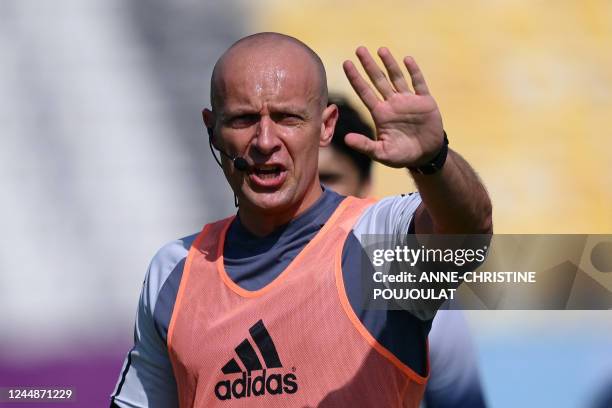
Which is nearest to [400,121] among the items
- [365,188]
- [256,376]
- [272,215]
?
[272,215]

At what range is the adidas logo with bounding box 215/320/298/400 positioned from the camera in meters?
1.93

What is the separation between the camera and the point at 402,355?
1.89 m

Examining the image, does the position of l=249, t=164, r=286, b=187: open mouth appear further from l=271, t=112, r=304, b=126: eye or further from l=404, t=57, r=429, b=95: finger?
l=404, t=57, r=429, b=95: finger

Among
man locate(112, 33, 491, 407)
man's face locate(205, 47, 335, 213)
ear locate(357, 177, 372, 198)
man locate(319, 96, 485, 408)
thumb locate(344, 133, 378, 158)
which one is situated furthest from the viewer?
ear locate(357, 177, 372, 198)

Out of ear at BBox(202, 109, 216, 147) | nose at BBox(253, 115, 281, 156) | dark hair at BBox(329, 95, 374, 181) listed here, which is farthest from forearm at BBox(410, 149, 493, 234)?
dark hair at BBox(329, 95, 374, 181)

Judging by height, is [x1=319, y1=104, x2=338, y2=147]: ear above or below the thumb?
above

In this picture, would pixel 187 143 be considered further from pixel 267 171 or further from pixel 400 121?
pixel 400 121

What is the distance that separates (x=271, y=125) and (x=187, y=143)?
48.5 inches

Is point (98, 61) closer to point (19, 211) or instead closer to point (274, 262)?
point (19, 211)

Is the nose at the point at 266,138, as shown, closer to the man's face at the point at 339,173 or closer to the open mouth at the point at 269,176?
the open mouth at the point at 269,176

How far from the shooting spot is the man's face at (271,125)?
78.6 inches

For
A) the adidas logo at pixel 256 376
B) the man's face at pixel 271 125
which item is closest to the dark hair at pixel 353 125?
the man's face at pixel 271 125

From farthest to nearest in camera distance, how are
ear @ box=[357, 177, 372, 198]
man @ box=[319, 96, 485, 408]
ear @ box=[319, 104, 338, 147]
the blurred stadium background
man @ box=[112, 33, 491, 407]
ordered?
ear @ box=[357, 177, 372, 198], the blurred stadium background, man @ box=[319, 96, 485, 408], ear @ box=[319, 104, 338, 147], man @ box=[112, 33, 491, 407]

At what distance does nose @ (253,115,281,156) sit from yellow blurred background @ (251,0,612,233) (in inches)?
44.5
